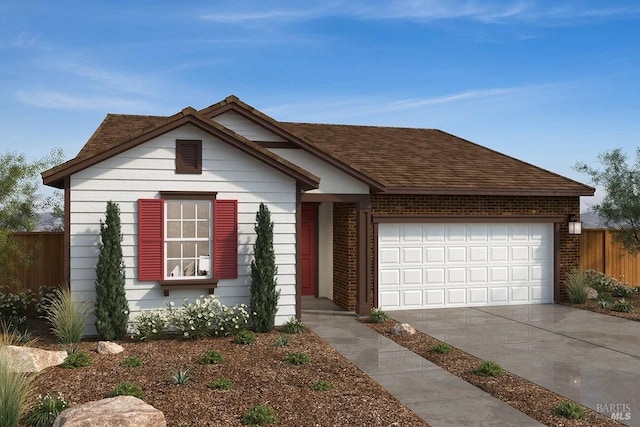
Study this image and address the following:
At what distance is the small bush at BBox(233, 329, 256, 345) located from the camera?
31.9 feet

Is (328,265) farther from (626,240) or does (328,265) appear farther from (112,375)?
(626,240)

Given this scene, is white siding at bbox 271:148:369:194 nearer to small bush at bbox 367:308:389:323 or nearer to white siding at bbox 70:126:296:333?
white siding at bbox 70:126:296:333

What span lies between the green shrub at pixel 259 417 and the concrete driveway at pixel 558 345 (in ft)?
12.8

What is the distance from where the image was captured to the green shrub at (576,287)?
1438 centimetres

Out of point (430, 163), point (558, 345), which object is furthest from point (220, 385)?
point (430, 163)

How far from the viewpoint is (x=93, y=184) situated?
10.3 metres

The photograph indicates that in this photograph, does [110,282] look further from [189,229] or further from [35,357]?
[35,357]

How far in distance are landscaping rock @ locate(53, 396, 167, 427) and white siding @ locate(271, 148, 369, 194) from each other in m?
7.63

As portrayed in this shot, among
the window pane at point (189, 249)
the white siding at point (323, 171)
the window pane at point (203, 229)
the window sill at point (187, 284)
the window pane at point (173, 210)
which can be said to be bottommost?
the window sill at point (187, 284)

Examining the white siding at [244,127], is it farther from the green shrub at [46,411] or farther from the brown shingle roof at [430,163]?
the green shrub at [46,411]

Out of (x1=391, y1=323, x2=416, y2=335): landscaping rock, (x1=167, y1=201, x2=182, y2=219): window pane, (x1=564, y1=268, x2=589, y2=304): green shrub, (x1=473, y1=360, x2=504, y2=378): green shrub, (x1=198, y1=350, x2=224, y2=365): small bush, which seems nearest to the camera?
(x1=473, y1=360, x2=504, y2=378): green shrub

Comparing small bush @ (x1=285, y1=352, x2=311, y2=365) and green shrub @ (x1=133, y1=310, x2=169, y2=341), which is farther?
green shrub @ (x1=133, y1=310, x2=169, y2=341)

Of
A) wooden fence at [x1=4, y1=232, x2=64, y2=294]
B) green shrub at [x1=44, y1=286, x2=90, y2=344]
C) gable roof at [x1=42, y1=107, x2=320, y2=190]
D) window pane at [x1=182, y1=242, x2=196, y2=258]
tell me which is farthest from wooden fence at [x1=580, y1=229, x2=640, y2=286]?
wooden fence at [x1=4, y1=232, x2=64, y2=294]

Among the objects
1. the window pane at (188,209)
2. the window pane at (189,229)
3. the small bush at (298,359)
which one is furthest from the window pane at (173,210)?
the small bush at (298,359)
